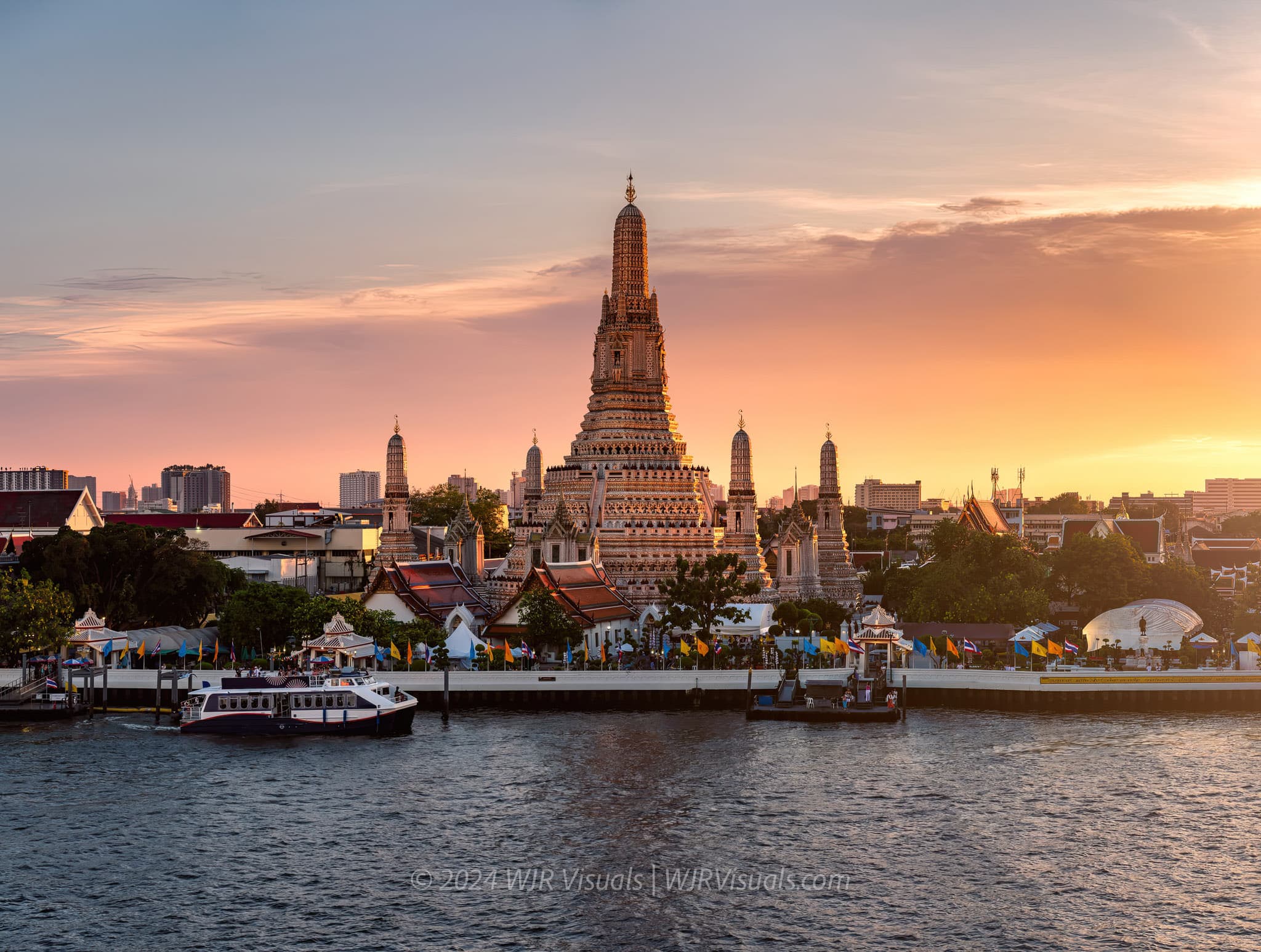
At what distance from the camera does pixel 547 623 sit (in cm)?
8350

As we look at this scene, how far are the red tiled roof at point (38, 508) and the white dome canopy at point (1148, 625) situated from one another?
306 feet

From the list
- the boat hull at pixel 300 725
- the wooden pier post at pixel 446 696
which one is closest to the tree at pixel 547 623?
the wooden pier post at pixel 446 696

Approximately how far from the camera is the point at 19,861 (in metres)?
47.5

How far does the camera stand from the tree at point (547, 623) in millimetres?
83312

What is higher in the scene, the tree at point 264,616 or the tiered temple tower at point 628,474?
the tiered temple tower at point 628,474

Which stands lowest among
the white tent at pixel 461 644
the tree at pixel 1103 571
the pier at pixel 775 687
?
the pier at pixel 775 687

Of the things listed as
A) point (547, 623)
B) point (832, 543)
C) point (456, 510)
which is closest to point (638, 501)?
point (832, 543)

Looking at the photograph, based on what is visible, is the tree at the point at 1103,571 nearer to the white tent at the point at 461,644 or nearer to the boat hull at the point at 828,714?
the boat hull at the point at 828,714

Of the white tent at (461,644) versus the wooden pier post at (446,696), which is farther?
the white tent at (461,644)

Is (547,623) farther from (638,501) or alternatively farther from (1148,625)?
(1148,625)

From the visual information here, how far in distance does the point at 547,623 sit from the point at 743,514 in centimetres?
3126

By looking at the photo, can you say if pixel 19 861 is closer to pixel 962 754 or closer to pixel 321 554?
pixel 962 754

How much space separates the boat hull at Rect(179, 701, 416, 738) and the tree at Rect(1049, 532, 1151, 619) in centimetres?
4923

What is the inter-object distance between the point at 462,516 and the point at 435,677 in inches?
1618
